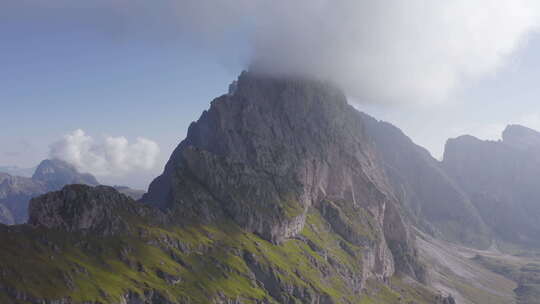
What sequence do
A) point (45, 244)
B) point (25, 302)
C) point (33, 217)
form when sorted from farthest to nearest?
point (33, 217) → point (45, 244) → point (25, 302)

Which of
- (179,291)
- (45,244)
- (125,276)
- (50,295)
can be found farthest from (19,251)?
(179,291)

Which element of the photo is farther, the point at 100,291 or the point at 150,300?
the point at 150,300

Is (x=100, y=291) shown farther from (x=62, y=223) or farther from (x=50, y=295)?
(x=62, y=223)

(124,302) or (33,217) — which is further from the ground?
(33,217)

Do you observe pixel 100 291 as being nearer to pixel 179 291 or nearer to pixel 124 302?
pixel 124 302

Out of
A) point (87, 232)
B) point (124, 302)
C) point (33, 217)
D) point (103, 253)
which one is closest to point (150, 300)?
point (124, 302)

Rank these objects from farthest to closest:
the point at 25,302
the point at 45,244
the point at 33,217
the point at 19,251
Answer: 1. the point at 33,217
2. the point at 45,244
3. the point at 19,251
4. the point at 25,302

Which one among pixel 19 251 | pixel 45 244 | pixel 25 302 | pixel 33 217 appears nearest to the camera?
pixel 25 302

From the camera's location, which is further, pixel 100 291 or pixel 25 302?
pixel 100 291

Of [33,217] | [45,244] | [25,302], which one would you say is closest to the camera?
[25,302]
